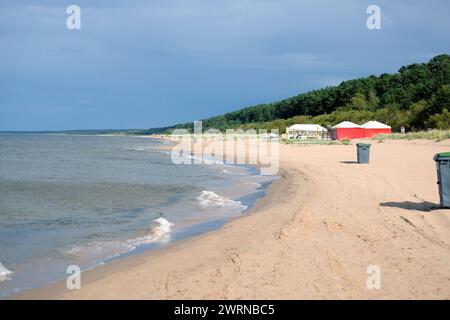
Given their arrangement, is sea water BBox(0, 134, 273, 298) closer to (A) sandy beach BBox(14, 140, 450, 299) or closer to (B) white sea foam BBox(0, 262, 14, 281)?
(B) white sea foam BBox(0, 262, 14, 281)

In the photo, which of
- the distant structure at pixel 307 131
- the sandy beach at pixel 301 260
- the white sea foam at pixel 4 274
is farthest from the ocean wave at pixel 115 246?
the distant structure at pixel 307 131

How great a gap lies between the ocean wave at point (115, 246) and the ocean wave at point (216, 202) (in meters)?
3.05

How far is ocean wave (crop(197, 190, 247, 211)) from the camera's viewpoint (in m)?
12.2

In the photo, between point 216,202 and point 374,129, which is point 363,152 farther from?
point 374,129

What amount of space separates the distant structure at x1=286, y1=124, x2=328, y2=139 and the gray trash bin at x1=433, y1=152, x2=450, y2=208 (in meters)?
50.4

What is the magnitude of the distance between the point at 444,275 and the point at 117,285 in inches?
138

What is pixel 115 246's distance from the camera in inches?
310

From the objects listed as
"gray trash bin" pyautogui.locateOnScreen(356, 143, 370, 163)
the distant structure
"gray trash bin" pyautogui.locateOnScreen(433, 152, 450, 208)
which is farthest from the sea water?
the distant structure

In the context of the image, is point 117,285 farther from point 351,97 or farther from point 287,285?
point 351,97

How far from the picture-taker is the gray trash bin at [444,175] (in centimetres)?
848

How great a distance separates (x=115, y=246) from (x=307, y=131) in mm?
55397

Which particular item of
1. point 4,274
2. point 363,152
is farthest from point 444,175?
point 363,152

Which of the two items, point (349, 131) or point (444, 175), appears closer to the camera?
point (444, 175)
